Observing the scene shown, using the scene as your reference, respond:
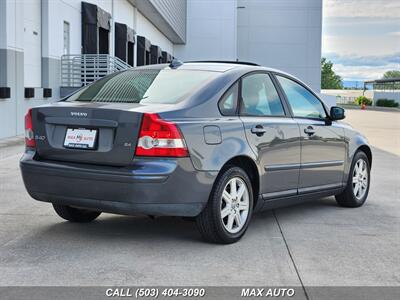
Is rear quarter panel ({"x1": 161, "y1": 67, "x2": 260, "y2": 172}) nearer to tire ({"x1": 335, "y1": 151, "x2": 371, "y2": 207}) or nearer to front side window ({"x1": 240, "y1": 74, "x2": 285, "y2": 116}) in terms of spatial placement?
front side window ({"x1": 240, "y1": 74, "x2": 285, "y2": 116})

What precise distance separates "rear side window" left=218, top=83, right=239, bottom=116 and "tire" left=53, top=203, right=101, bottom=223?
65.6 inches

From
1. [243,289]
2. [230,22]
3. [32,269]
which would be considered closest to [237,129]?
[243,289]

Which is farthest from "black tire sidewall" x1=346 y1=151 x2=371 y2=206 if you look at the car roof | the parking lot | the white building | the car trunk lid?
the white building

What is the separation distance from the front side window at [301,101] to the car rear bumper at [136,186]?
1657 mm

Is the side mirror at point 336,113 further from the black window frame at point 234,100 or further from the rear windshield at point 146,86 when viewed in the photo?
the rear windshield at point 146,86

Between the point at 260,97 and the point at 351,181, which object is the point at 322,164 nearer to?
the point at 351,181

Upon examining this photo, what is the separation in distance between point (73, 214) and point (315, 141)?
8.17 ft

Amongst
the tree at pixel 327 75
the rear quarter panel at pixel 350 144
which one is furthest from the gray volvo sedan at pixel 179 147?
the tree at pixel 327 75

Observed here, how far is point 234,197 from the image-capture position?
205 inches

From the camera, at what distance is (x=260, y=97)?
580 cm

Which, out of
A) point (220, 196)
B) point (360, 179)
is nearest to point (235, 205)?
point (220, 196)

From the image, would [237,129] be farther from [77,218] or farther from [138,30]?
[138,30]

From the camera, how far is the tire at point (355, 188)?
698 centimetres

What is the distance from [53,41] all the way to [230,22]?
29.9 m
